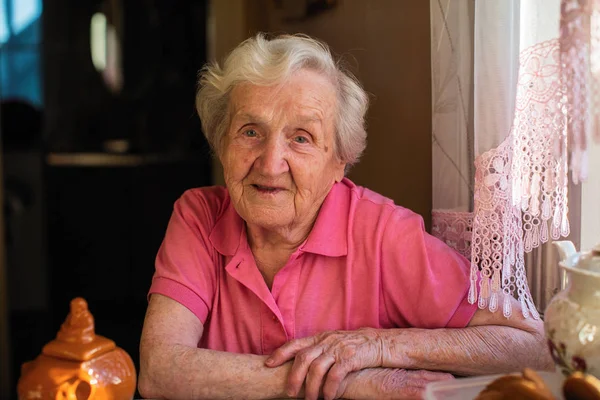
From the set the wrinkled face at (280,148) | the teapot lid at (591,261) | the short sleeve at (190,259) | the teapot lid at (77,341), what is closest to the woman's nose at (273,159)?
the wrinkled face at (280,148)

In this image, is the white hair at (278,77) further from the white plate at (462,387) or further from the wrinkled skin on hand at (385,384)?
the white plate at (462,387)

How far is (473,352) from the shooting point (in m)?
1.38

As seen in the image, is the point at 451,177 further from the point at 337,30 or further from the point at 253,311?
the point at 337,30

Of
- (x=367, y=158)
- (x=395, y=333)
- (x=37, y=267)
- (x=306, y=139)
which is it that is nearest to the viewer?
(x=395, y=333)

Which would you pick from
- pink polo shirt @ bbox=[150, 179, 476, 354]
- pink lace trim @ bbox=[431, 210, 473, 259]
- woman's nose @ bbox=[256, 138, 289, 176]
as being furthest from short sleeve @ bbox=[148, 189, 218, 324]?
pink lace trim @ bbox=[431, 210, 473, 259]

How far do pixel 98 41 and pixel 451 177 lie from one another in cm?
322

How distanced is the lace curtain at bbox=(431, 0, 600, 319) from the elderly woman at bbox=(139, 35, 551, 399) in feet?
0.43

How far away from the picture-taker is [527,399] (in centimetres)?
90

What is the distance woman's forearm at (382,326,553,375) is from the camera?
1.37 metres

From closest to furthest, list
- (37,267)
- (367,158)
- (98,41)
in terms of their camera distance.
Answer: (367,158) < (37,267) < (98,41)

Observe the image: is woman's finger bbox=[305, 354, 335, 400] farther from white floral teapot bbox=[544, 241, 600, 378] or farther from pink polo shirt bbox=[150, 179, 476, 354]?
white floral teapot bbox=[544, 241, 600, 378]

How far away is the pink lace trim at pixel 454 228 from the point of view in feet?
5.05

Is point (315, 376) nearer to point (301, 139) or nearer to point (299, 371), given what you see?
point (299, 371)

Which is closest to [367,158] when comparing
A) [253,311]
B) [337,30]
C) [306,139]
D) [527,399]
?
[337,30]
